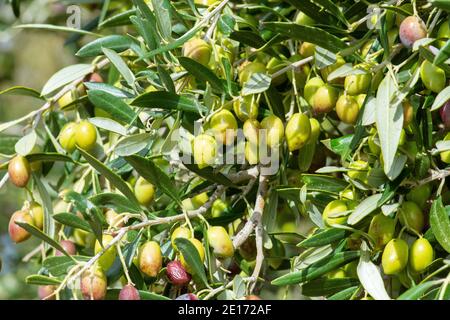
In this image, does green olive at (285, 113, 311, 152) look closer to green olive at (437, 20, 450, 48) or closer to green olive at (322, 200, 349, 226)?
green olive at (322, 200, 349, 226)

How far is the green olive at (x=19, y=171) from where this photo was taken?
117 centimetres

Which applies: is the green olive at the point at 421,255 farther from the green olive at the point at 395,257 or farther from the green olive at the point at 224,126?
the green olive at the point at 224,126

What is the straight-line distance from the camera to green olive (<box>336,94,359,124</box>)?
104cm

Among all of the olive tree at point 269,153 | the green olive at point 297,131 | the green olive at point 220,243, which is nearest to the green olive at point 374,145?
the olive tree at point 269,153

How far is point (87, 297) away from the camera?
100 centimetres

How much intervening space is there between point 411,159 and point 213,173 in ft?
0.89

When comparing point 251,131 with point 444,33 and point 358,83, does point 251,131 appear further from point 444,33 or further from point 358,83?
point 444,33

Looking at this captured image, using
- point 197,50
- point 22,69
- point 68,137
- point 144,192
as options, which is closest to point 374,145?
point 197,50

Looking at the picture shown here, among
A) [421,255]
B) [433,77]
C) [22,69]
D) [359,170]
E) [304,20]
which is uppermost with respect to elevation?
[22,69]

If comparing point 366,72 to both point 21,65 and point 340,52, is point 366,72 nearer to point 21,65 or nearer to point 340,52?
point 340,52

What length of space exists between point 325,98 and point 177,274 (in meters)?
0.30

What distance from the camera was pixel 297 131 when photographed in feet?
3.50

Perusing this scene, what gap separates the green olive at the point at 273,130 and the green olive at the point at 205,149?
81 millimetres
